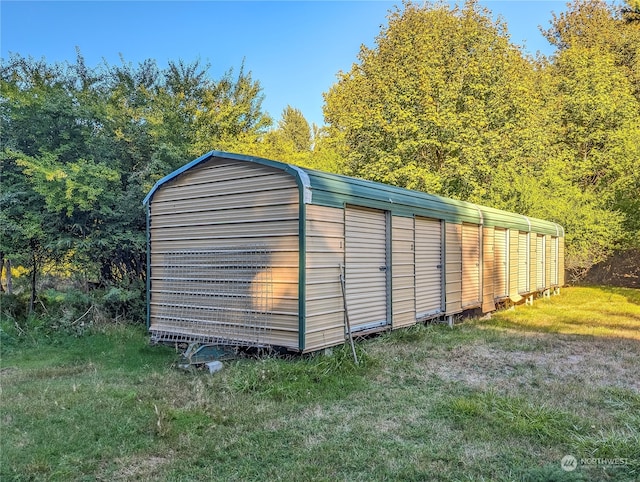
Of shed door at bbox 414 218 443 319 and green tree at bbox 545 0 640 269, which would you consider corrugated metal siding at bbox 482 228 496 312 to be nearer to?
shed door at bbox 414 218 443 319

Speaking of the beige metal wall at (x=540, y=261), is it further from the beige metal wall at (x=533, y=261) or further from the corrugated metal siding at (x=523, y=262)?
the corrugated metal siding at (x=523, y=262)

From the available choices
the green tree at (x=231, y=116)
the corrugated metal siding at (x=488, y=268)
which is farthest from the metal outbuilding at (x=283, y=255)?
the green tree at (x=231, y=116)

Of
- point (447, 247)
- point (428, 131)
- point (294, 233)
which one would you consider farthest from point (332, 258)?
point (428, 131)

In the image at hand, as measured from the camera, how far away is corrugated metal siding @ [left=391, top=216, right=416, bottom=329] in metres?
6.93

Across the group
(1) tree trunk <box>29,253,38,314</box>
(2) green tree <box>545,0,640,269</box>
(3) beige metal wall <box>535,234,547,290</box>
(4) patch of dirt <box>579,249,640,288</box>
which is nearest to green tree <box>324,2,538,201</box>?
(2) green tree <box>545,0,640,269</box>

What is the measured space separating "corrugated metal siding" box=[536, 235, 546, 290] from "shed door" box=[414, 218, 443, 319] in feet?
21.3

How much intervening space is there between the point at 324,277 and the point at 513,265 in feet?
25.5

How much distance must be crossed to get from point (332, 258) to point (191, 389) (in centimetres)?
222

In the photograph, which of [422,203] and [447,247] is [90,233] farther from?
[447,247]

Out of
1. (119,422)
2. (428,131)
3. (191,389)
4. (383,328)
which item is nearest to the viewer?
(119,422)

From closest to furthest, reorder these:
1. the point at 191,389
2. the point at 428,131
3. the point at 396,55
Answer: the point at 191,389 < the point at 428,131 < the point at 396,55

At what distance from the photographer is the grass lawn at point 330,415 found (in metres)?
2.97

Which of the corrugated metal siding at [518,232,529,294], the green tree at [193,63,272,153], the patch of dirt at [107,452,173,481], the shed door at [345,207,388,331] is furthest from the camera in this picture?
the corrugated metal siding at [518,232,529,294]

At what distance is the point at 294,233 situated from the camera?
5277mm
